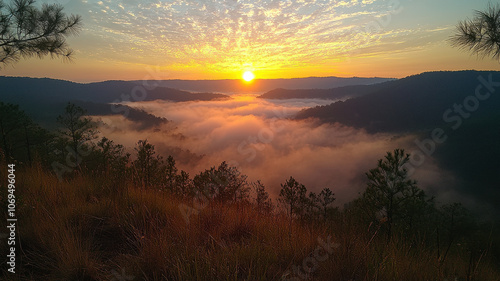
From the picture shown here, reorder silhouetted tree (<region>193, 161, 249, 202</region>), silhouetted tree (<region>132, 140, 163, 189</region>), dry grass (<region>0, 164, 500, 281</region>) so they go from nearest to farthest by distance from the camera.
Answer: dry grass (<region>0, 164, 500, 281</region>)
silhouetted tree (<region>132, 140, 163, 189</region>)
silhouetted tree (<region>193, 161, 249, 202</region>)

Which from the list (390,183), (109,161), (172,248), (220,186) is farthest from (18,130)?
(390,183)

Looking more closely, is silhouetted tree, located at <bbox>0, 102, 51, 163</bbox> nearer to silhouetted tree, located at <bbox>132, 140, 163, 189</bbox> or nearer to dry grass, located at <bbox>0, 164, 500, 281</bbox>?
silhouetted tree, located at <bbox>132, 140, 163, 189</bbox>

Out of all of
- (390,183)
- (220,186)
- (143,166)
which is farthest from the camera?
(390,183)

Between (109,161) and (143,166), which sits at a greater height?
(143,166)

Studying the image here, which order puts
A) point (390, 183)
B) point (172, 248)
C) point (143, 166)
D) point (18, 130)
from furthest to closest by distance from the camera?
point (18, 130)
point (390, 183)
point (143, 166)
point (172, 248)

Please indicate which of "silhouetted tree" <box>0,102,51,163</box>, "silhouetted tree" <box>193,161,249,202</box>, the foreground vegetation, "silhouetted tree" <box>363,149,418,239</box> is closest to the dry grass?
the foreground vegetation

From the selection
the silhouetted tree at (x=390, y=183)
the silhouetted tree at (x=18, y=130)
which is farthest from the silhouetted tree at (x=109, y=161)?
the silhouetted tree at (x=390, y=183)

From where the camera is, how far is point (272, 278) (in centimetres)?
239

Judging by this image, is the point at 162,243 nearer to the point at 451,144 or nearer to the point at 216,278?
the point at 216,278

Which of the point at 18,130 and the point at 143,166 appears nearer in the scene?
the point at 143,166

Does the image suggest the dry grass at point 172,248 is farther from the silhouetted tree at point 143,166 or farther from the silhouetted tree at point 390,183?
the silhouetted tree at point 390,183

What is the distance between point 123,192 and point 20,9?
5883 millimetres

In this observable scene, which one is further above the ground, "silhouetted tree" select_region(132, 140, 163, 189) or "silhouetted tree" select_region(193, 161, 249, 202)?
"silhouetted tree" select_region(132, 140, 163, 189)

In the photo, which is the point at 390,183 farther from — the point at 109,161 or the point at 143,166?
the point at 109,161
